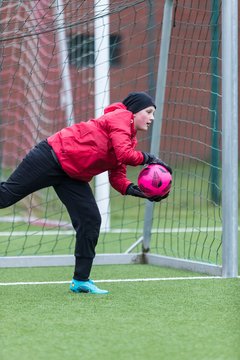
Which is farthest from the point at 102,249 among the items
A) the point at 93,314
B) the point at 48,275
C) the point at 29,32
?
the point at 93,314

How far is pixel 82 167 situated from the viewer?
5891 mm

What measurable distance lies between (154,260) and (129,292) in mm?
1676

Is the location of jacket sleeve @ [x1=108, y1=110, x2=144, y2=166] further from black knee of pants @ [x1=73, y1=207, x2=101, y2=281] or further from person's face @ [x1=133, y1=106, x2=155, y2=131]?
black knee of pants @ [x1=73, y1=207, x2=101, y2=281]

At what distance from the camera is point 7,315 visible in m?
5.06

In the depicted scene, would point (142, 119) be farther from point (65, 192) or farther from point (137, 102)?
point (65, 192)

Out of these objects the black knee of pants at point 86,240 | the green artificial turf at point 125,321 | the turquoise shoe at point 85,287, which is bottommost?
the green artificial turf at point 125,321

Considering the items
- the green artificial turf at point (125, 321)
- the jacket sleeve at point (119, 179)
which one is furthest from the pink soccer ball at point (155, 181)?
the green artificial turf at point (125, 321)

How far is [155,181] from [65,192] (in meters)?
0.61

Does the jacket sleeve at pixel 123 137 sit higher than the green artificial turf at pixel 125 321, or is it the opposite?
the jacket sleeve at pixel 123 137

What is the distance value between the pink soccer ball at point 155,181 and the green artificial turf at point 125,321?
0.64 meters

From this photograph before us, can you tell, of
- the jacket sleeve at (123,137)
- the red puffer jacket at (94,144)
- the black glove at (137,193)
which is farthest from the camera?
the black glove at (137,193)

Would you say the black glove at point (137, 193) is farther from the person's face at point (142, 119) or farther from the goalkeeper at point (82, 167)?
the person's face at point (142, 119)

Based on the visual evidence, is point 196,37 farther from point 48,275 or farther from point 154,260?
point 48,275

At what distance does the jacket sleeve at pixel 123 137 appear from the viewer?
564 centimetres
